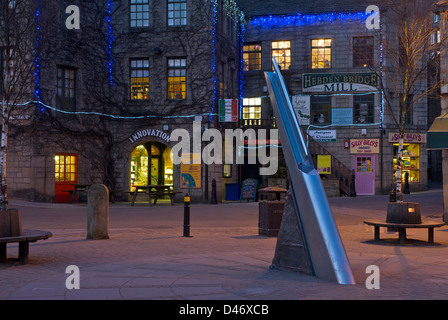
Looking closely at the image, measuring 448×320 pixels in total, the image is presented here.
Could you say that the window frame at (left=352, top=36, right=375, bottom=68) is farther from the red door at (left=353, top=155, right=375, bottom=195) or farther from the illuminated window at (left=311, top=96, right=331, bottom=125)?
the red door at (left=353, top=155, right=375, bottom=195)

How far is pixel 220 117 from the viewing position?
83.3 ft

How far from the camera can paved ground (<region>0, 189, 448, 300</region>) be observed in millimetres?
6414

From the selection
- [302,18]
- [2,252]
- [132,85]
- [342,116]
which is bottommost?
[2,252]

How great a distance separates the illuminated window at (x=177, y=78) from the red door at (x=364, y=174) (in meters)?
10.2

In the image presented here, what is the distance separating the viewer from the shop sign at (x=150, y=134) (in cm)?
2566

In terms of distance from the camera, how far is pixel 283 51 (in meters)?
31.1

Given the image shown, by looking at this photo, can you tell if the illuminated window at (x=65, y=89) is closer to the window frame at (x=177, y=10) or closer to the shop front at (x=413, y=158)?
the window frame at (x=177, y=10)

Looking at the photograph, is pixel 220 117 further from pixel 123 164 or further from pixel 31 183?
pixel 31 183

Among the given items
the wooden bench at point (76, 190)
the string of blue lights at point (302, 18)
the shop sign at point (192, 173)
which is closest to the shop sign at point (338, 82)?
the string of blue lights at point (302, 18)

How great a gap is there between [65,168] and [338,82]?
48.7ft

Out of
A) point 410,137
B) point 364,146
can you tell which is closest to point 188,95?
point 364,146

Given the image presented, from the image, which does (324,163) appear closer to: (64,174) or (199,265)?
(64,174)

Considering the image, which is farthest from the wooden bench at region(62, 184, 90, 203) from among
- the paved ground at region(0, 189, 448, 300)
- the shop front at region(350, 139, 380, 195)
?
the shop front at region(350, 139, 380, 195)

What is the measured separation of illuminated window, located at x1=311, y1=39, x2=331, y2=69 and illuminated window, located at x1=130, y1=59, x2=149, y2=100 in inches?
381
